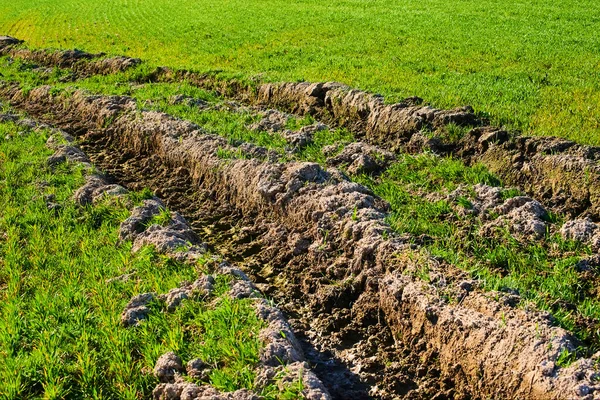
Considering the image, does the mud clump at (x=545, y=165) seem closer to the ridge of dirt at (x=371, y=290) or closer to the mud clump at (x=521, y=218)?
the mud clump at (x=521, y=218)

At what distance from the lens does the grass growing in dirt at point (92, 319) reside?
4539 millimetres

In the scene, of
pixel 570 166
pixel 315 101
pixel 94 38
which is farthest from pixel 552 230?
pixel 94 38

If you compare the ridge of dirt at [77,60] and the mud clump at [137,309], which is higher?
the ridge of dirt at [77,60]

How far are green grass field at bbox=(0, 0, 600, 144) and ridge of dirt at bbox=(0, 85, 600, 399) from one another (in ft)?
12.9

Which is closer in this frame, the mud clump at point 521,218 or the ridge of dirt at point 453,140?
the mud clump at point 521,218

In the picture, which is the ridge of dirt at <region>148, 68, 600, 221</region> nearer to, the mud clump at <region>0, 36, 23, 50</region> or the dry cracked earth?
the dry cracked earth

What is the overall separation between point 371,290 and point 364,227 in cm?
83

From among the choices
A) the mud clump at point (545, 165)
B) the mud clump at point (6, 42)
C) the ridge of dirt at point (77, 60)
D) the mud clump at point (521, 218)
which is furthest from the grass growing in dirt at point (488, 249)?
the mud clump at point (6, 42)

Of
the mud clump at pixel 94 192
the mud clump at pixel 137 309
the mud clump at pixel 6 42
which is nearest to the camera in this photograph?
the mud clump at pixel 137 309

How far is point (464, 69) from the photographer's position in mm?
14555

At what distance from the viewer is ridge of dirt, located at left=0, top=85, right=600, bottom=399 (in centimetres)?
450

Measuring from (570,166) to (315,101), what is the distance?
18.3 ft

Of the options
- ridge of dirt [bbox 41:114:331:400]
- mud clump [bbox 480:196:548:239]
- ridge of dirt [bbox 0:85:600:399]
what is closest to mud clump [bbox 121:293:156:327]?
ridge of dirt [bbox 41:114:331:400]

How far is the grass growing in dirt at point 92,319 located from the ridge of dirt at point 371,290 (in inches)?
48.7
